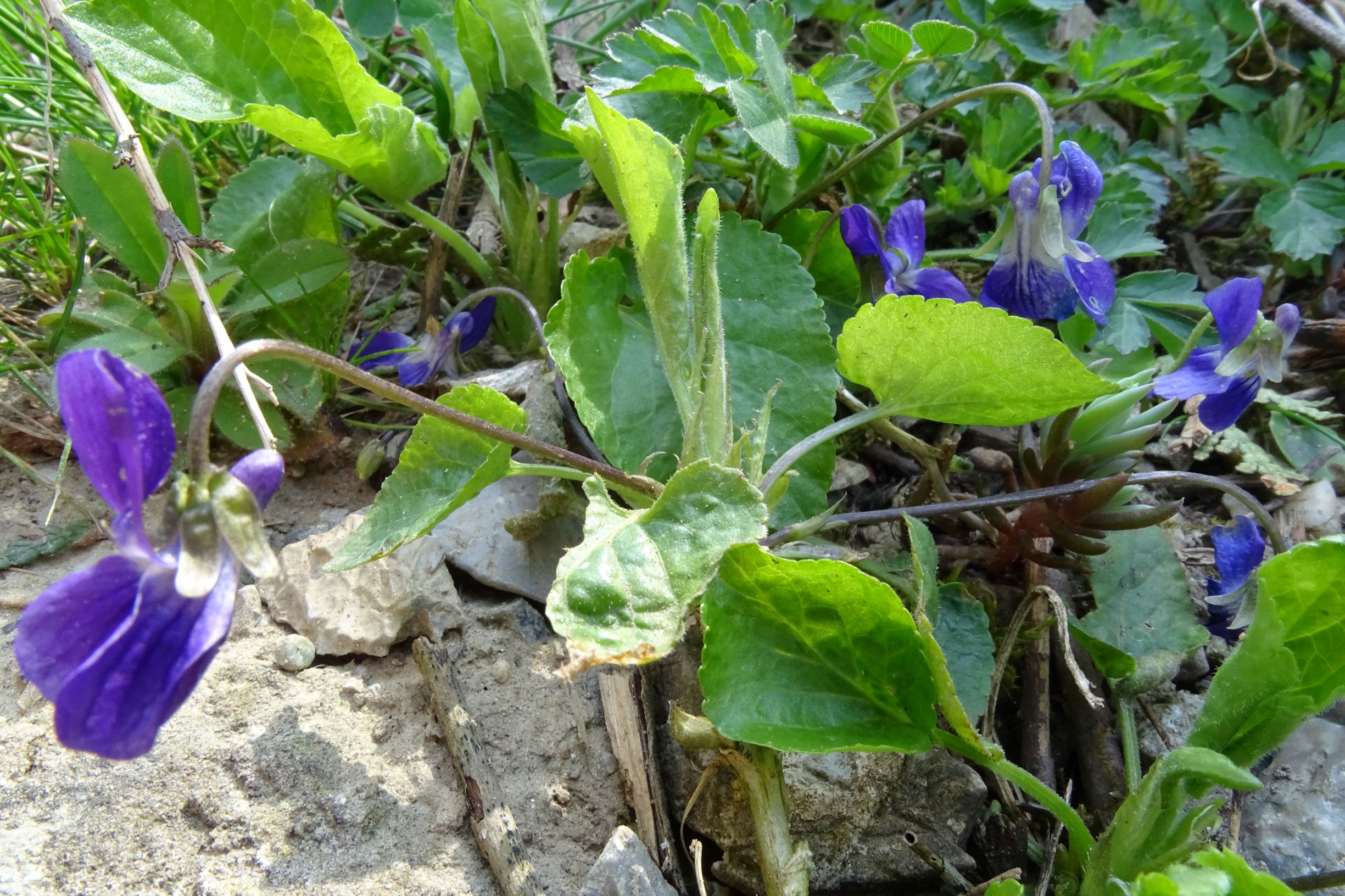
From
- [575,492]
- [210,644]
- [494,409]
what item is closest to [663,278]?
[494,409]

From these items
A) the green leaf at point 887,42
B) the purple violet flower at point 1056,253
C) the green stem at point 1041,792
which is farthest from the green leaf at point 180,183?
the green stem at point 1041,792

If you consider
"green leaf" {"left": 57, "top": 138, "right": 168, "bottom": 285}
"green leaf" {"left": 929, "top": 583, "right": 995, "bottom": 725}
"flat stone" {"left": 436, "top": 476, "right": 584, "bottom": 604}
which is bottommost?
"flat stone" {"left": 436, "top": 476, "right": 584, "bottom": 604}

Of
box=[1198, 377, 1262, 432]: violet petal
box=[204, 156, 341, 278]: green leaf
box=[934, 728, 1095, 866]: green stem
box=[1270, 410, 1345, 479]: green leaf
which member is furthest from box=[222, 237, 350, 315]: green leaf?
box=[1270, 410, 1345, 479]: green leaf

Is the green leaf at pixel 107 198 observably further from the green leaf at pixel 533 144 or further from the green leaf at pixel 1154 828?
the green leaf at pixel 1154 828

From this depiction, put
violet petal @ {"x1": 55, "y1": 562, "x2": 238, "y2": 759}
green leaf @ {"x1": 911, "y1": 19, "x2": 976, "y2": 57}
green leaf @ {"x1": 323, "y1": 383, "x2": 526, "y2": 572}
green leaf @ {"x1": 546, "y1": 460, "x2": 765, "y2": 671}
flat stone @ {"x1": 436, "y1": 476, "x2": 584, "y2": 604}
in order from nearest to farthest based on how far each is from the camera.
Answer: violet petal @ {"x1": 55, "y1": 562, "x2": 238, "y2": 759}, green leaf @ {"x1": 546, "y1": 460, "x2": 765, "y2": 671}, green leaf @ {"x1": 323, "y1": 383, "x2": 526, "y2": 572}, flat stone @ {"x1": 436, "y1": 476, "x2": 584, "y2": 604}, green leaf @ {"x1": 911, "y1": 19, "x2": 976, "y2": 57}

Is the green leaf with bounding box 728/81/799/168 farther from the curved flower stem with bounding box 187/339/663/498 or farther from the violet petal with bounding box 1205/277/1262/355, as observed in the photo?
the violet petal with bounding box 1205/277/1262/355

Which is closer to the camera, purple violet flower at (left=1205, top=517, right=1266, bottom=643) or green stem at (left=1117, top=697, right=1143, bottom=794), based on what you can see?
green stem at (left=1117, top=697, right=1143, bottom=794)

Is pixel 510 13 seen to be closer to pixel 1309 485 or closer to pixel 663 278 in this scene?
pixel 663 278
